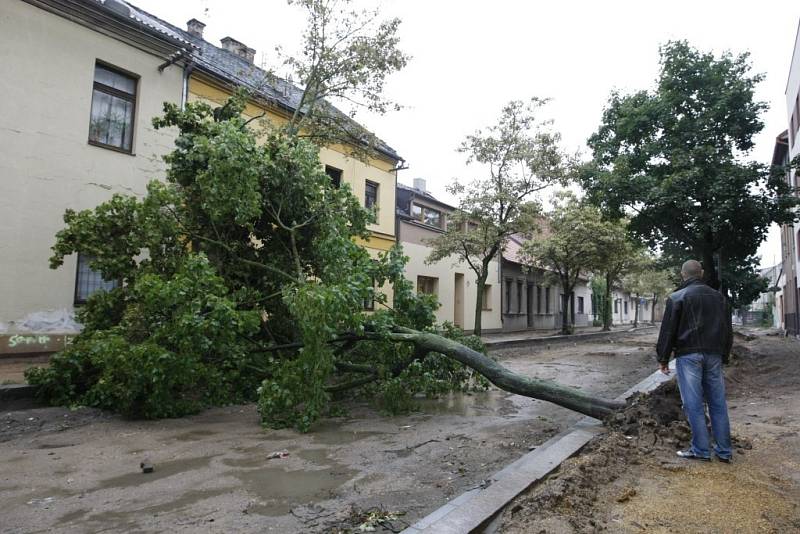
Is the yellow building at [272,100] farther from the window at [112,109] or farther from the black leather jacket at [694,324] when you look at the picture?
the black leather jacket at [694,324]

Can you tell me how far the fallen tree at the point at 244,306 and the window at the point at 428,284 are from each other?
1326cm

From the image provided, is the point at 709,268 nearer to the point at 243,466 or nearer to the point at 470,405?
the point at 470,405

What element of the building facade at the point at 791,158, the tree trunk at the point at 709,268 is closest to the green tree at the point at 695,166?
A: the tree trunk at the point at 709,268

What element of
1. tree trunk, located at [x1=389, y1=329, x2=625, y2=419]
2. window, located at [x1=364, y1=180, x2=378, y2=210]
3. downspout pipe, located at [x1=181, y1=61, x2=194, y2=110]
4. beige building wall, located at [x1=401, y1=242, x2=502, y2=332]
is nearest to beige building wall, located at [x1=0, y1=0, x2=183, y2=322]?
downspout pipe, located at [x1=181, y1=61, x2=194, y2=110]

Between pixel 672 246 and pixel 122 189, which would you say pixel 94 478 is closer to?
pixel 122 189

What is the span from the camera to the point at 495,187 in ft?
56.4

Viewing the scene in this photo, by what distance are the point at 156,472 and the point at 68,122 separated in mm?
8393

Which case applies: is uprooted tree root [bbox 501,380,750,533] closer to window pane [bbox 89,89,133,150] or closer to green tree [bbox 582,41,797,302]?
green tree [bbox 582,41,797,302]

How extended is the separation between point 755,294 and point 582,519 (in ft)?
68.9

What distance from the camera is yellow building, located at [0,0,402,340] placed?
9.20 metres

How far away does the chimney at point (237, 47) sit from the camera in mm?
17812

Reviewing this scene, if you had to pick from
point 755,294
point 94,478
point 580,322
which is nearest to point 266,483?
point 94,478

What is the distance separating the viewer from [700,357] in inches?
174

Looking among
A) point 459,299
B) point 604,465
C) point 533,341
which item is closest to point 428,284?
point 459,299
